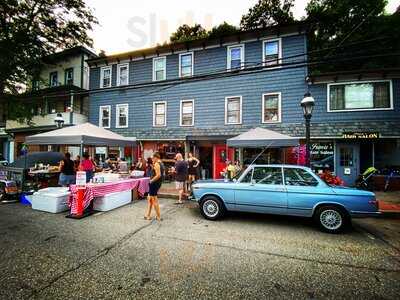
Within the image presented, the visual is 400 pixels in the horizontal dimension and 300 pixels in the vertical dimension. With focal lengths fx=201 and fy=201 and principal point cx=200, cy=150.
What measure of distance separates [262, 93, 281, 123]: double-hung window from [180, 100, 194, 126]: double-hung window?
14.9 feet

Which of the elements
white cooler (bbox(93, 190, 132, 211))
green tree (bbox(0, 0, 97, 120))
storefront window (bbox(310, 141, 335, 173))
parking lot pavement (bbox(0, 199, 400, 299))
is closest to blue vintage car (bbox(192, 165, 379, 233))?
parking lot pavement (bbox(0, 199, 400, 299))

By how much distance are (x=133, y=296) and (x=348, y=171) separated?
12030mm

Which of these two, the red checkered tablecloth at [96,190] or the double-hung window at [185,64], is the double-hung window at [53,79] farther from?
the red checkered tablecloth at [96,190]

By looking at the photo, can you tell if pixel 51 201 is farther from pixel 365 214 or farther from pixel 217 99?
pixel 217 99

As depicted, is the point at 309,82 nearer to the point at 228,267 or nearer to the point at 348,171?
the point at 348,171

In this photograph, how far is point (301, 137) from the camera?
36.0 feet

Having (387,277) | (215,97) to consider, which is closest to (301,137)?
(215,97)

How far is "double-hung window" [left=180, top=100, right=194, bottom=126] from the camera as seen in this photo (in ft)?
43.6

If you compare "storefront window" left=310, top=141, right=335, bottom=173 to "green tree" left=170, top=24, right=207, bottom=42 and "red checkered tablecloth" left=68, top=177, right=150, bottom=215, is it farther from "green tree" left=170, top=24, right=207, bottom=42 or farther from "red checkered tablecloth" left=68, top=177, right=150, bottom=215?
"green tree" left=170, top=24, right=207, bottom=42

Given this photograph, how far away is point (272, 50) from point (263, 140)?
6.86 meters

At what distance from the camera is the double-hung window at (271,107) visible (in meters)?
11.6

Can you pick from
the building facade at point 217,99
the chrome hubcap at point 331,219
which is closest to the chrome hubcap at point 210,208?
the chrome hubcap at point 331,219

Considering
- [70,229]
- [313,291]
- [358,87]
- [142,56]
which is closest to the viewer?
[313,291]

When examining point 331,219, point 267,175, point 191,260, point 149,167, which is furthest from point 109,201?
point 331,219
